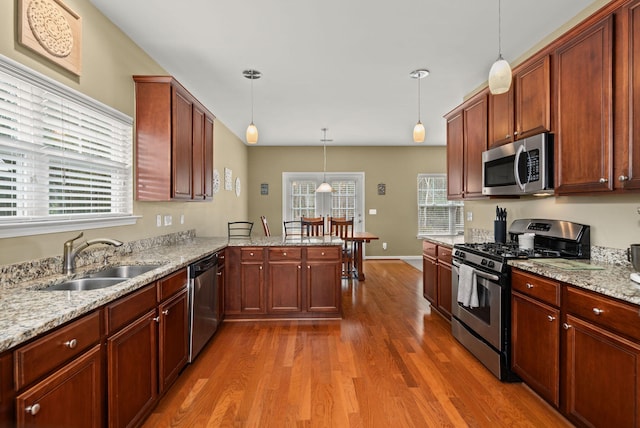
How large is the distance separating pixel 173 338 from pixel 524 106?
3133 millimetres

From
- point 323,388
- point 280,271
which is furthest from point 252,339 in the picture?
point 323,388

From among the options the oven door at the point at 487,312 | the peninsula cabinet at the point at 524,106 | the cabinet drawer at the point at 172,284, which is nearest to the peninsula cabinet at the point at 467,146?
the peninsula cabinet at the point at 524,106

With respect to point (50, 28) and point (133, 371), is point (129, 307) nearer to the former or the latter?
point (133, 371)

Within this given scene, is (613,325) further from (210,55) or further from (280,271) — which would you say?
(210,55)

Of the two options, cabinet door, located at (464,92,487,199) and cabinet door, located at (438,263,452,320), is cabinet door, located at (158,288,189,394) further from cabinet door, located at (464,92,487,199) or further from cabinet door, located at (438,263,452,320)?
cabinet door, located at (464,92,487,199)

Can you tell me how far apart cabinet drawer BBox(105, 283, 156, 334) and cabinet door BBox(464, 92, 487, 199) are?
3.02 meters

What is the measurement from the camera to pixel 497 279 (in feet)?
8.25

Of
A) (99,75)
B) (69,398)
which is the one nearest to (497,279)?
(69,398)

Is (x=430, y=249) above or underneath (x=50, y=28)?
underneath

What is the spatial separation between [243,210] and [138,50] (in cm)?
469

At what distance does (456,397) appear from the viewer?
2311 millimetres

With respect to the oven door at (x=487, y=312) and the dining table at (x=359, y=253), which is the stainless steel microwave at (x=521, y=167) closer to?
the oven door at (x=487, y=312)

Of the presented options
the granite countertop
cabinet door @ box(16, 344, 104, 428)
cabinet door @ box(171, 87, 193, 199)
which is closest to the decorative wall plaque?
cabinet door @ box(171, 87, 193, 199)

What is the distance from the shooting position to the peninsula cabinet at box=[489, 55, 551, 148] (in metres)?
2.54
